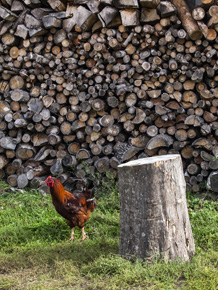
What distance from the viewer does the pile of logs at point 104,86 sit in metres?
4.69

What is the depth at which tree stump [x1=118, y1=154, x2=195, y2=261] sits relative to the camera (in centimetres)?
309

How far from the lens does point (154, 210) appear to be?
10.1 ft

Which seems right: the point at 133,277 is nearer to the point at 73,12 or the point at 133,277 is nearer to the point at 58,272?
the point at 58,272

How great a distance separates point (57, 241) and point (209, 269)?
5.96 feet

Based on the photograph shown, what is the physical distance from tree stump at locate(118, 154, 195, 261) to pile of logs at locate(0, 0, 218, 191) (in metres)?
1.75

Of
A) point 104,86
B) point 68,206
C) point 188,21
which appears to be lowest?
point 68,206

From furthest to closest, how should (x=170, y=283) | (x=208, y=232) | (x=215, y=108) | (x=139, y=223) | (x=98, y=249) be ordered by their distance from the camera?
(x=215, y=108) → (x=208, y=232) → (x=98, y=249) → (x=139, y=223) → (x=170, y=283)

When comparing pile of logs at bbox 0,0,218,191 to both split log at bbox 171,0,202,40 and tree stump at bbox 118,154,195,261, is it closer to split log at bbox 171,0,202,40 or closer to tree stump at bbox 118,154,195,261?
split log at bbox 171,0,202,40

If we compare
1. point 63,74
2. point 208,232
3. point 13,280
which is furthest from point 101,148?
point 13,280

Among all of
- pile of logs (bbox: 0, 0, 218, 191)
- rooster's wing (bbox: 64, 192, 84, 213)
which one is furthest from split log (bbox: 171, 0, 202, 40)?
rooster's wing (bbox: 64, 192, 84, 213)

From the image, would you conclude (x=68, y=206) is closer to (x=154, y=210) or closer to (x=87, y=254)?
(x=87, y=254)

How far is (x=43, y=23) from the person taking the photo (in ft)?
17.0

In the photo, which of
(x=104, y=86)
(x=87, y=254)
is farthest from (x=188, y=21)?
(x=87, y=254)

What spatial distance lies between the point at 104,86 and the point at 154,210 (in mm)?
2448
